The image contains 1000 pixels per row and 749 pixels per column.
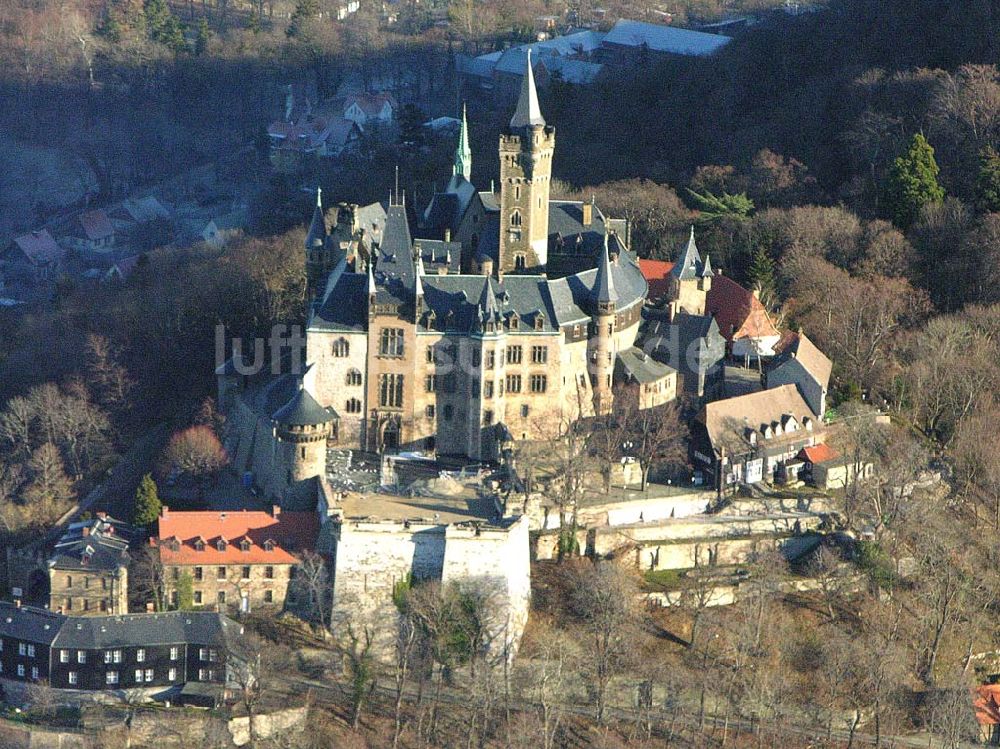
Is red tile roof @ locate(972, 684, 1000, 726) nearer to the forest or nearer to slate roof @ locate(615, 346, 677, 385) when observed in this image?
the forest

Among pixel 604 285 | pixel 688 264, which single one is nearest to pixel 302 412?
pixel 604 285

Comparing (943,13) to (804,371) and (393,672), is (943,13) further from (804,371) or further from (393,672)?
(393,672)

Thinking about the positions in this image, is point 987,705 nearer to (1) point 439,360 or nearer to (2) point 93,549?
(1) point 439,360

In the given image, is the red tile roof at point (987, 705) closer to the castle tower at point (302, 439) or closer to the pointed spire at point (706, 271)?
the pointed spire at point (706, 271)

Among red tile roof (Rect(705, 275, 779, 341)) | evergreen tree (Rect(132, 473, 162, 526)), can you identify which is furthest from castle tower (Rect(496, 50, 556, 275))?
evergreen tree (Rect(132, 473, 162, 526))

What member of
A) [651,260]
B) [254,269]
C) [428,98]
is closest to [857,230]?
[651,260]

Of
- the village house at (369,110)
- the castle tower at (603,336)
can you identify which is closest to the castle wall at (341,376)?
the castle tower at (603,336)
